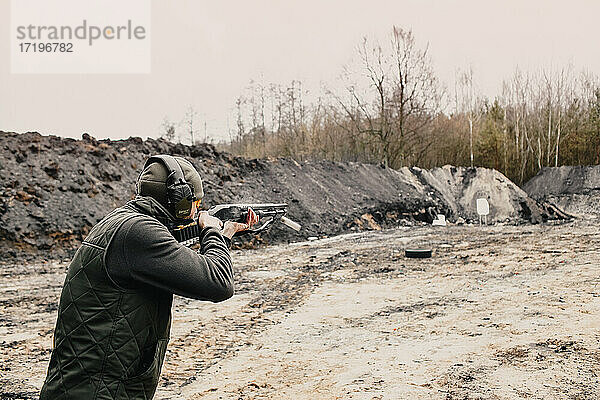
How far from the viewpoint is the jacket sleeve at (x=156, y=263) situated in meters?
2.22

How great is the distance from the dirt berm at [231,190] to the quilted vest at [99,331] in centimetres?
1210

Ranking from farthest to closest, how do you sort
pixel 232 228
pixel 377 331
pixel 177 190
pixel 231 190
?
pixel 231 190 → pixel 377 331 → pixel 232 228 → pixel 177 190

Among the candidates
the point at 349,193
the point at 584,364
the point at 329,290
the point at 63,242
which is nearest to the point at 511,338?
the point at 584,364

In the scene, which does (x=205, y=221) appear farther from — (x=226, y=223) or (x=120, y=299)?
(x=120, y=299)

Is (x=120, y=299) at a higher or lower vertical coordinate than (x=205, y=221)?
lower

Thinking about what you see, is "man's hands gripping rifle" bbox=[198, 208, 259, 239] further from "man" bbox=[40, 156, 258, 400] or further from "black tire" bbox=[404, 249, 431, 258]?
"black tire" bbox=[404, 249, 431, 258]

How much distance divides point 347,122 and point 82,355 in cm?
3321

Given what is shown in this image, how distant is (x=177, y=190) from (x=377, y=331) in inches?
203

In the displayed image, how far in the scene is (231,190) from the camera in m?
18.1

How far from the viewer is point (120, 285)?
227cm

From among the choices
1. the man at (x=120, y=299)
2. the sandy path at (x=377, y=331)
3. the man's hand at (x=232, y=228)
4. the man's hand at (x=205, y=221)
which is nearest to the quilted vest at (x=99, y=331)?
the man at (x=120, y=299)

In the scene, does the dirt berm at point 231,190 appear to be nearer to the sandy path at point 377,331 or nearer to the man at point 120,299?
the sandy path at point 377,331

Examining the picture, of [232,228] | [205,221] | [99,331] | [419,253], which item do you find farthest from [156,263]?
[419,253]

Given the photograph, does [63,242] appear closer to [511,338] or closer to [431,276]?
[431,276]
